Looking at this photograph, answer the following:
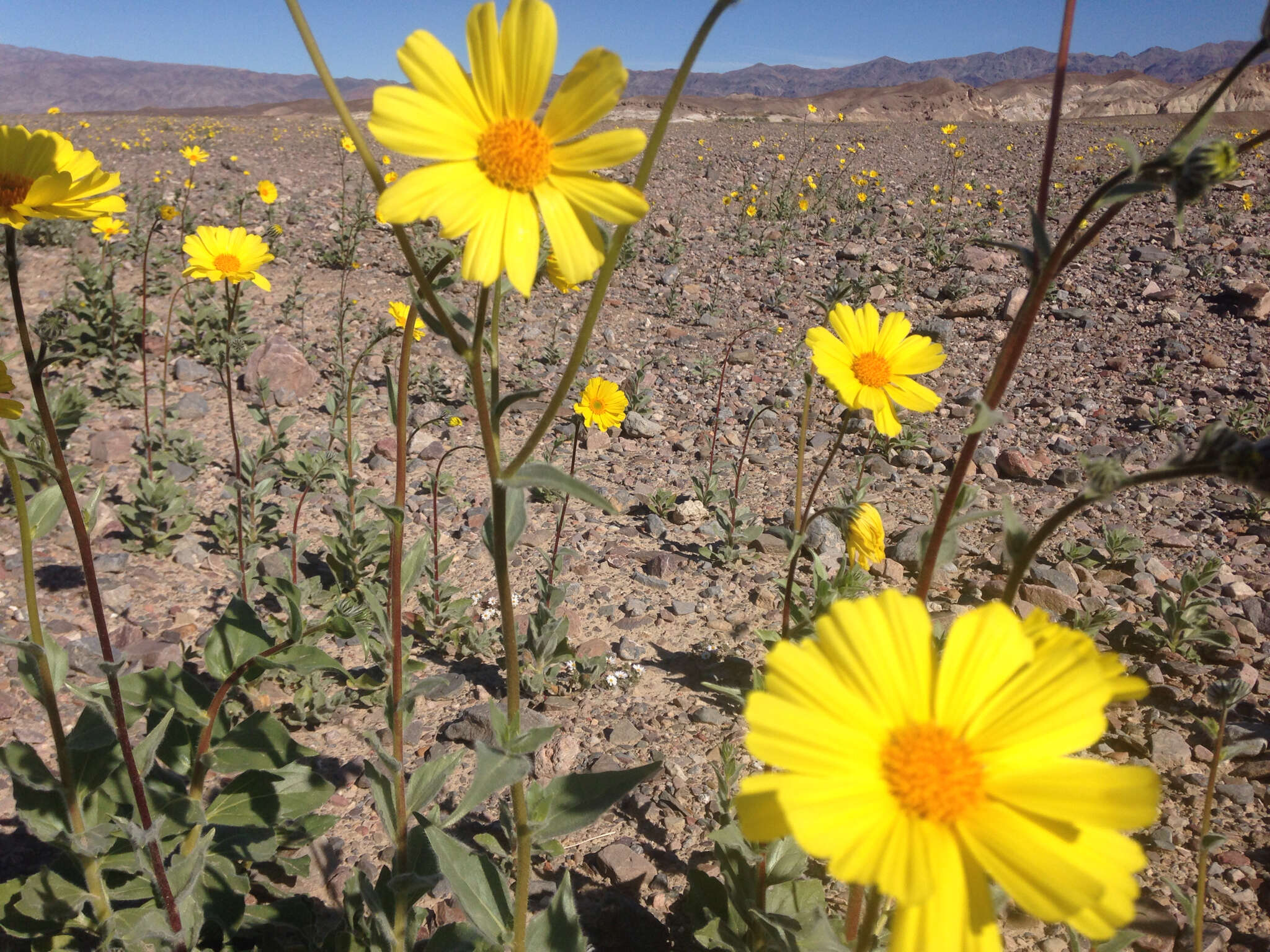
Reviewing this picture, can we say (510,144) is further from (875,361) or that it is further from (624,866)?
(624,866)

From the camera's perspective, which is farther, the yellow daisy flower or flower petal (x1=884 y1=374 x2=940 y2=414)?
the yellow daisy flower

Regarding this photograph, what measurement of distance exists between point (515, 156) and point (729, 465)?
148 inches

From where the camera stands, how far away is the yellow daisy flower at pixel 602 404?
4.02 m

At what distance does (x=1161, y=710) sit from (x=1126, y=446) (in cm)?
249

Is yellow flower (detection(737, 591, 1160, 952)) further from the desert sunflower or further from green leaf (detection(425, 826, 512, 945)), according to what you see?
green leaf (detection(425, 826, 512, 945))

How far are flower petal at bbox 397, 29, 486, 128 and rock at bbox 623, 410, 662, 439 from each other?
392cm

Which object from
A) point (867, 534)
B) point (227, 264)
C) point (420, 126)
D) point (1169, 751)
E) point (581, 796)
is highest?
point (420, 126)

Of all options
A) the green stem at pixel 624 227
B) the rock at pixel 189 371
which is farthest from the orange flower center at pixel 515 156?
the rock at pixel 189 371

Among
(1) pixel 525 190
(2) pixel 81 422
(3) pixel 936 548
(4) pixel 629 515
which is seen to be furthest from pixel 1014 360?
(2) pixel 81 422

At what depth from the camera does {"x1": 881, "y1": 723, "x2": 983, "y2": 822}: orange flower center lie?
99 centimetres

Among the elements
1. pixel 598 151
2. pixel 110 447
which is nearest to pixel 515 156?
pixel 598 151

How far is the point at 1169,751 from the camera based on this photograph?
8.98 feet

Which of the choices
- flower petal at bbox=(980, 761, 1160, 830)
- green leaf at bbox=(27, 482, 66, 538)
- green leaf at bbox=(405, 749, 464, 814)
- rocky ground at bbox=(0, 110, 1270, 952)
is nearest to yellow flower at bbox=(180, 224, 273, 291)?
rocky ground at bbox=(0, 110, 1270, 952)

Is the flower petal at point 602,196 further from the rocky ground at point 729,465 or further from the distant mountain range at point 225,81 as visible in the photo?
the distant mountain range at point 225,81
